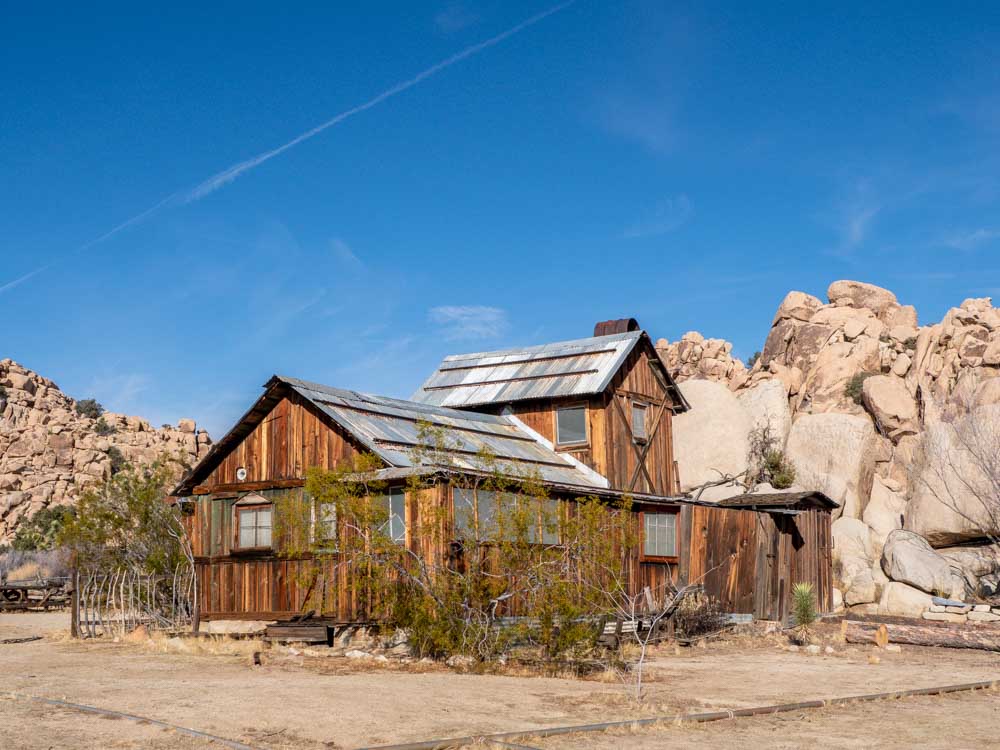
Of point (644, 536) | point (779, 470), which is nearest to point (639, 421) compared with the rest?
point (644, 536)

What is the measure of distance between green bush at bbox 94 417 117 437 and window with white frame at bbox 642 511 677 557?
55789 millimetres

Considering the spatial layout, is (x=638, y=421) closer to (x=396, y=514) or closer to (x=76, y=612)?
(x=396, y=514)

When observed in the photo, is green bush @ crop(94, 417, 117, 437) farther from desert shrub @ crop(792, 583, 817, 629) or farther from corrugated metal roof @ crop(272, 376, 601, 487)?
desert shrub @ crop(792, 583, 817, 629)

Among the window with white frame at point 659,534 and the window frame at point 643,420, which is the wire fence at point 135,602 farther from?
the window frame at point 643,420

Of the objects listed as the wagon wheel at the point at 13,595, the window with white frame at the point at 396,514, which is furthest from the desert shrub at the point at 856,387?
the wagon wheel at the point at 13,595

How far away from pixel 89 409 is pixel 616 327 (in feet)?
184

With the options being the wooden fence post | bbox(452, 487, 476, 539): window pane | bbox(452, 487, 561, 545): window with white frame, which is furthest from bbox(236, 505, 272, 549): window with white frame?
bbox(452, 487, 561, 545): window with white frame

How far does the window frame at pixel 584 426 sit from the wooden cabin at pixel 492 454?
0.10ft

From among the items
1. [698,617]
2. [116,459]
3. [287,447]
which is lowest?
[698,617]

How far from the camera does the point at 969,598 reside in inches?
1193

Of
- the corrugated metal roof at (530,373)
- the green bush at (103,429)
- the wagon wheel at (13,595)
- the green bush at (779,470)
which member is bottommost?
the wagon wheel at (13,595)

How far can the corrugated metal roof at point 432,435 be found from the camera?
64.2 ft

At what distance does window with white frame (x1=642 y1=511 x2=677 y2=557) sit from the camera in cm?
2386

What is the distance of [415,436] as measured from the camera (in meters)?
21.8
